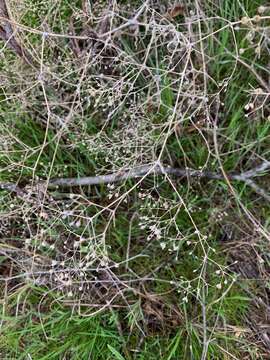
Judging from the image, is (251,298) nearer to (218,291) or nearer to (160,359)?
(218,291)

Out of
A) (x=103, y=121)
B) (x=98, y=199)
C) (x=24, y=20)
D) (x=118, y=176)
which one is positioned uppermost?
(x=24, y=20)

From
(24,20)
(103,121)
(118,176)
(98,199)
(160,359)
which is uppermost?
(24,20)

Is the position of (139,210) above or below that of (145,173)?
below

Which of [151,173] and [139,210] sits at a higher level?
[151,173]

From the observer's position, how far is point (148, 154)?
157cm

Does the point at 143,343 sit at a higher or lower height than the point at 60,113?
lower

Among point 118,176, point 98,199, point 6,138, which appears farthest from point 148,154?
point 6,138

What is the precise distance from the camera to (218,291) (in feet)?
5.32

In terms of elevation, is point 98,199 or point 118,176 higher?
point 118,176

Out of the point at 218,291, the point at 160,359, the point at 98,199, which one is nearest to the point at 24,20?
the point at 98,199

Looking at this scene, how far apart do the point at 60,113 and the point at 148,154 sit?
1.10 feet

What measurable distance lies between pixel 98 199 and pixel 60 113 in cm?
31

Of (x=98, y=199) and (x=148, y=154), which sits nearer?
(x=148, y=154)

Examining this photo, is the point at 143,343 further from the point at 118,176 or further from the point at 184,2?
the point at 184,2
